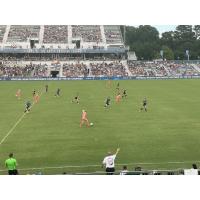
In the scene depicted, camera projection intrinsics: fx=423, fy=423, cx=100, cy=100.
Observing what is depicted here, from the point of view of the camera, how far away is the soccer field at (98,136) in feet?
60.1

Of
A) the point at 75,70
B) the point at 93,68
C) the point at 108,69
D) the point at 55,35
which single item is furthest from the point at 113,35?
the point at 75,70

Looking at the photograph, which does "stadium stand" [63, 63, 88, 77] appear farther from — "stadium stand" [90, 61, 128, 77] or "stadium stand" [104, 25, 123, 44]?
"stadium stand" [104, 25, 123, 44]

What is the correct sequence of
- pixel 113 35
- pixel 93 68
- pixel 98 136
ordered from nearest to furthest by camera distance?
pixel 98 136
pixel 93 68
pixel 113 35

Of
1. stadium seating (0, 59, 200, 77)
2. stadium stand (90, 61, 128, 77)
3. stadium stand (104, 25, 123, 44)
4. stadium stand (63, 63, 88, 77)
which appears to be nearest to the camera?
stadium stand (63, 63, 88, 77)

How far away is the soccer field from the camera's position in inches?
722

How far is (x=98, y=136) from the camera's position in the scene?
24.1 meters

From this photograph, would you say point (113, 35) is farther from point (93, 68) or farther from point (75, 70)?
point (75, 70)

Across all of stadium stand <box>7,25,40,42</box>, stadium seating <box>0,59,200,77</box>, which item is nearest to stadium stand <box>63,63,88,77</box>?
stadium seating <box>0,59,200,77</box>

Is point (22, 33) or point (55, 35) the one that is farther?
point (55, 35)

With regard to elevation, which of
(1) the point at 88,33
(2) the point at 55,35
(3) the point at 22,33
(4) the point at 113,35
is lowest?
(4) the point at 113,35

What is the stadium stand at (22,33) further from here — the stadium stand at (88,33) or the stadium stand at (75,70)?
the stadium stand at (75,70)

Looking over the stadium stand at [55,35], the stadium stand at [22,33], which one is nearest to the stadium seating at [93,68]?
the stadium stand at [22,33]
